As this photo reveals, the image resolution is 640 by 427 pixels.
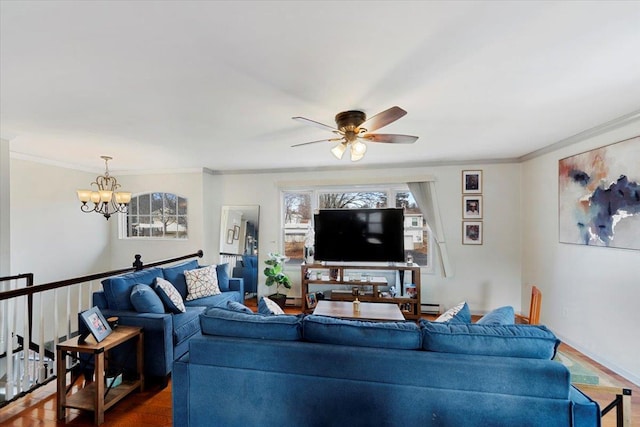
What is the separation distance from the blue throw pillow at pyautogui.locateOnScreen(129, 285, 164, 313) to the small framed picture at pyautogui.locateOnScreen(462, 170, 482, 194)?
4.38 metres

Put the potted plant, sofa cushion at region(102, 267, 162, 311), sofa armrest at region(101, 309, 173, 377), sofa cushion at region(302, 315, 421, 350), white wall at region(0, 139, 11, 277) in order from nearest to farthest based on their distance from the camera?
sofa cushion at region(302, 315, 421, 350) < sofa armrest at region(101, 309, 173, 377) < sofa cushion at region(102, 267, 162, 311) < white wall at region(0, 139, 11, 277) < the potted plant

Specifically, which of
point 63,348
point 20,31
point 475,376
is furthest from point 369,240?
point 20,31

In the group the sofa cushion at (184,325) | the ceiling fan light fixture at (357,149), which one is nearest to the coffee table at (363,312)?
the sofa cushion at (184,325)

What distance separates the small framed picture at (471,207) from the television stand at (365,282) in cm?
119

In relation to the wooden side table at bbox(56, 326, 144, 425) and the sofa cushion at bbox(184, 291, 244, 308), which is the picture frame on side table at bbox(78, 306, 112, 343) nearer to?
the wooden side table at bbox(56, 326, 144, 425)

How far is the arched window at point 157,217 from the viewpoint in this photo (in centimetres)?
512

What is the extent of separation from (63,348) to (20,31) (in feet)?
6.76

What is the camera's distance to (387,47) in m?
1.53

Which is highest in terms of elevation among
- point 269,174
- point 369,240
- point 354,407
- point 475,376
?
point 269,174

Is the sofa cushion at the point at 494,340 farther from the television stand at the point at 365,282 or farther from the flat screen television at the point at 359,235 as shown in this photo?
the flat screen television at the point at 359,235

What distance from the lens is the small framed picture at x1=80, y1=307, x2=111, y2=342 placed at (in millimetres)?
2131

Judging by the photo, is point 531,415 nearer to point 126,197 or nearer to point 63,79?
point 63,79

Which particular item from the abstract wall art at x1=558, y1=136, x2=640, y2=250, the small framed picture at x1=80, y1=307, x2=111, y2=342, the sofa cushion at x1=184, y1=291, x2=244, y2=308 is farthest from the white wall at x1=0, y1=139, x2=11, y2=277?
the abstract wall art at x1=558, y1=136, x2=640, y2=250

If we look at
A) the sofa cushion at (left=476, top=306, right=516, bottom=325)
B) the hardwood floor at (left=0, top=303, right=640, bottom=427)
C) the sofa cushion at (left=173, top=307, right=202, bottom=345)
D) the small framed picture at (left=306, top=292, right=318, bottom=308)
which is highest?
the sofa cushion at (left=476, top=306, right=516, bottom=325)
